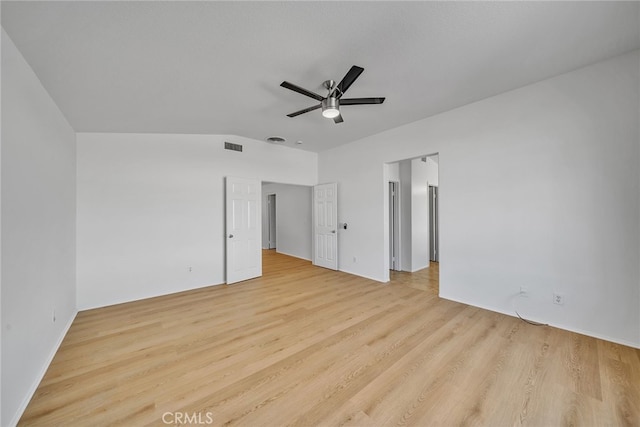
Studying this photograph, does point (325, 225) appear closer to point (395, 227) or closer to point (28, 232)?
point (395, 227)

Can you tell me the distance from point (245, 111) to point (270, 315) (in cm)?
280

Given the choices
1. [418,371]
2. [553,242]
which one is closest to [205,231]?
[418,371]

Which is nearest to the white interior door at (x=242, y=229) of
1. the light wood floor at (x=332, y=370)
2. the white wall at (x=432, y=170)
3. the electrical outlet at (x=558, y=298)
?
the light wood floor at (x=332, y=370)

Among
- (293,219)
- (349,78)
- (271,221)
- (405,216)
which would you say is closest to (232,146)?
(349,78)

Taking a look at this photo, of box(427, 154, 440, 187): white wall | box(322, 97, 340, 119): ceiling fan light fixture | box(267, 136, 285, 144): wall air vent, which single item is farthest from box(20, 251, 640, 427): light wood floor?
box(427, 154, 440, 187): white wall

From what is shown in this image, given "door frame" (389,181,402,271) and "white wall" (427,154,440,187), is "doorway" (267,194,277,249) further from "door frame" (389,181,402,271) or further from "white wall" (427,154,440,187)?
"white wall" (427,154,440,187)

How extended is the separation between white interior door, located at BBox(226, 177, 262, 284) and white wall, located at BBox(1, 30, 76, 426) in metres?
2.14

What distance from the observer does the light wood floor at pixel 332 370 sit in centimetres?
159

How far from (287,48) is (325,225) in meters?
3.98

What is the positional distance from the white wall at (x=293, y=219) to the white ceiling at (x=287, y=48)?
3.89 meters

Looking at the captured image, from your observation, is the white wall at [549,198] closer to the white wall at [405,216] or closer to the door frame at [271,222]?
the white wall at [405,216]

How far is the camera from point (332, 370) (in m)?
2.02

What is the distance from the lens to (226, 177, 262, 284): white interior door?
448cm

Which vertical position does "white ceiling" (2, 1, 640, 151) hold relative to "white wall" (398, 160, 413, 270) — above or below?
above
